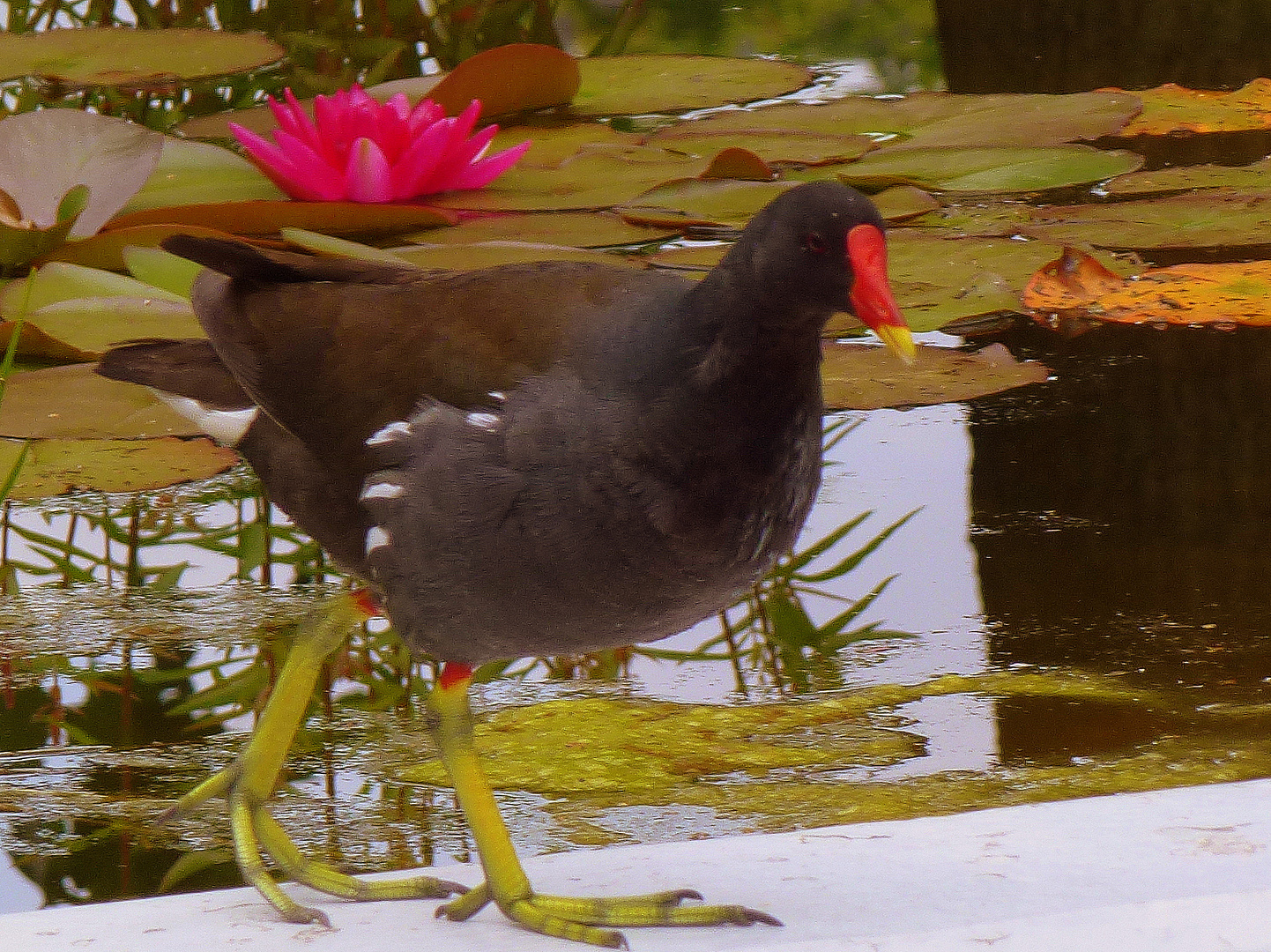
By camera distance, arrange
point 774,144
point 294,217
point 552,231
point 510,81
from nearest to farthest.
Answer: point 294,217 → point 552,231 → point 774,144 → point 510,81

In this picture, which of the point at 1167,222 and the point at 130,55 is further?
the point at 130,55

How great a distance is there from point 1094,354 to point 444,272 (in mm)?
1484

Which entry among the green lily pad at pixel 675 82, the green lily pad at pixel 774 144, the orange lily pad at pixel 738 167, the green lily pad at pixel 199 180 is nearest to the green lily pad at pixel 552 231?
the orange lily pad at pixel 738 167

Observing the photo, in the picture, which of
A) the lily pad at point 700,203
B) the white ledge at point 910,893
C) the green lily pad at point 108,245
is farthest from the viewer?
the lily pad at point 700,203

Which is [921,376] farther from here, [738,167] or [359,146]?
[359,146]

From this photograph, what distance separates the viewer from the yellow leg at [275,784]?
1.31m

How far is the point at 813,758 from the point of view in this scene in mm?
1602

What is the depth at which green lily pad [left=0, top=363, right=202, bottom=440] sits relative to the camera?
2287 millimetres

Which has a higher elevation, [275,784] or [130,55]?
[130,55]

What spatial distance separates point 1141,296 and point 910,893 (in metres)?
1.78

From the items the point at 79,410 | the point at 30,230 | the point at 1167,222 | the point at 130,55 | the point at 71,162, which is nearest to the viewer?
the point at 79,410

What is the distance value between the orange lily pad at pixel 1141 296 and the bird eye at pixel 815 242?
166 cm

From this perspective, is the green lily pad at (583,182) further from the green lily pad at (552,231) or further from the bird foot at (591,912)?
the bird foot at (591,912)

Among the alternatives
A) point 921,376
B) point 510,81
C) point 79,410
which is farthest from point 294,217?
point 921,376
